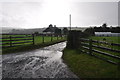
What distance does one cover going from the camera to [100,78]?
12.4 feet

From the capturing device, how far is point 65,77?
4.20 metres

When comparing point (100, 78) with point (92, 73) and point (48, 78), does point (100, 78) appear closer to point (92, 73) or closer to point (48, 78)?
point (92, 73)

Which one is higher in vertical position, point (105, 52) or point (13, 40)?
point (13, 40)

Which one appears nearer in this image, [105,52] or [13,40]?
[105,52]

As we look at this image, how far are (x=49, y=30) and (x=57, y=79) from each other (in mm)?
53266

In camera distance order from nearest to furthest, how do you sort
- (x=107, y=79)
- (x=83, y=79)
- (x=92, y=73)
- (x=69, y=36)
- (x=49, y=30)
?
(x=107, y=79) → (x=83, y=79) → (x=92, y=73) → (x=69, y=36) → (x=49, y=30)

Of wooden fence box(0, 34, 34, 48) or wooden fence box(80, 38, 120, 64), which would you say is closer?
wooden fence box(80, 38, 120, 64)

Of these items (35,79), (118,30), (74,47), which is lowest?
(35,79)

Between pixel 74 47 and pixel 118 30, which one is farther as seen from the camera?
pixel 118 30

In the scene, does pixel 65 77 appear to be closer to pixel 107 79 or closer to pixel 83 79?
pixel 83 79

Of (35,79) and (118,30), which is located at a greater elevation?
(118,30)

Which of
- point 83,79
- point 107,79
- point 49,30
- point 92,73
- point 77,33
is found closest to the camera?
point 107,79

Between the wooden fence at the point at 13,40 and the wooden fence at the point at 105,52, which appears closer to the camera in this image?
the wooden fence at the point at 105,52

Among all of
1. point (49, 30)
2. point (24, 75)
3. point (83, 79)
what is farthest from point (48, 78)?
point (49, 30)
